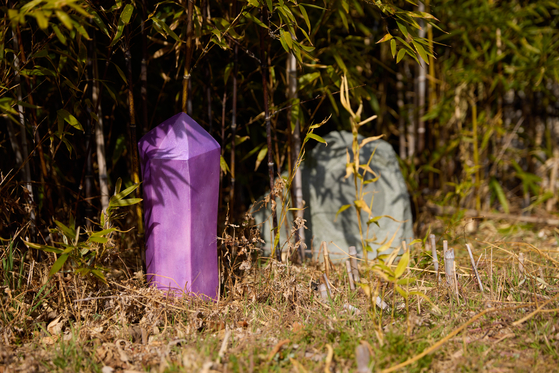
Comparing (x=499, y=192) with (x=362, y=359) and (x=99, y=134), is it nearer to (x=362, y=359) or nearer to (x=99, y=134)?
(x=362, y=359)

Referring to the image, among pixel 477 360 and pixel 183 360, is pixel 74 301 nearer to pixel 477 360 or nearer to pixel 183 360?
pixel 183 360

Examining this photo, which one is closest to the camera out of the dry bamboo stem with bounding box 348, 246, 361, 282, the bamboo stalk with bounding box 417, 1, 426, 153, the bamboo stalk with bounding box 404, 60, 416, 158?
the dry bamboo stem with bounding box 348, 246, 361, 282

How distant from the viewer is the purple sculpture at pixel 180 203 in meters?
1.64

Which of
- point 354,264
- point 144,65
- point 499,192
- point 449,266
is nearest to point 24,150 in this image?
point 144,65

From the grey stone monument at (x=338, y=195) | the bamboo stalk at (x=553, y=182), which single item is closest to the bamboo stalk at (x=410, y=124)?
the grey stone monument at (x=338, y=195)

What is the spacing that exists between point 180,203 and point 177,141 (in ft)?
0.73

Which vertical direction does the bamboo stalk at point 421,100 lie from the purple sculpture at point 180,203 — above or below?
above

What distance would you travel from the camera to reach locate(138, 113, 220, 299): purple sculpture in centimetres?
164

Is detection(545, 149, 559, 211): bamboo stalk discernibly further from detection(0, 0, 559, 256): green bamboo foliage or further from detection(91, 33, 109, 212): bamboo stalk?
detection(91, 33, 109, 212): bamboo stalk

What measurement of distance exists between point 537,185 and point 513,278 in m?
1.90

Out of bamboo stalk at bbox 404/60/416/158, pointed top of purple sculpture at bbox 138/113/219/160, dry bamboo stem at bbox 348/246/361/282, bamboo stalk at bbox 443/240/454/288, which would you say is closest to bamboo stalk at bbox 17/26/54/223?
pointed top of purple sculpture at bbox 138/113/219/160

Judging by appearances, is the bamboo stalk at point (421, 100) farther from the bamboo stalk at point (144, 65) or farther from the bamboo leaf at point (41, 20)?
the bamboo leaf at point (41, 20)

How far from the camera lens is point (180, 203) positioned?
1.67 meters

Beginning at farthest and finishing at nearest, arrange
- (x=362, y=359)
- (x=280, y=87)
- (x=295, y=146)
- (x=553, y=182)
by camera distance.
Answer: (x=553, y=182) → (x=280, y=87) → (x=295, y=146) → (x=362, y=359)
